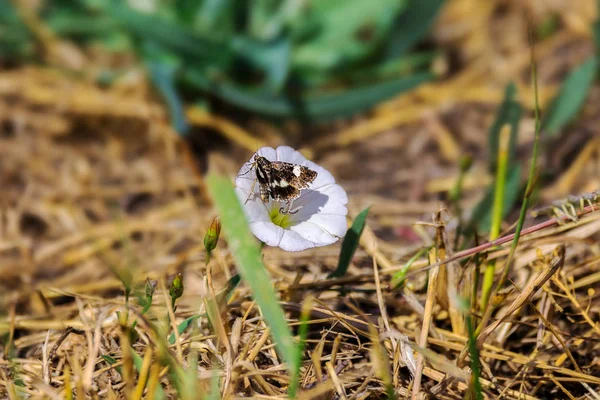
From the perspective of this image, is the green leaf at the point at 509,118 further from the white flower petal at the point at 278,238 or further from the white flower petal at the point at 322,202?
the white flower petal at the point at 278,238

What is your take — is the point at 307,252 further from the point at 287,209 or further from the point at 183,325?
the point at 183,325

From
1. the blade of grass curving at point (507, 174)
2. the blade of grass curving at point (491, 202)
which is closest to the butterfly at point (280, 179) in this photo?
the blade of grass curving at point (507, 174)

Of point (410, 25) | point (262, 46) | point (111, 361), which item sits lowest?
A: point (111, 361)

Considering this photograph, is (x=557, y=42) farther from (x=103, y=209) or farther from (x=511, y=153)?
(x=103, y=209)

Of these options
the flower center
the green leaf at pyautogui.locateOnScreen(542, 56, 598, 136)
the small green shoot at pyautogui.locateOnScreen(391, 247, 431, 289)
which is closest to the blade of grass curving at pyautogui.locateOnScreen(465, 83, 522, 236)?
the small green shoot at pyautogui.locateOnScreen(391, 247, 431, 289)

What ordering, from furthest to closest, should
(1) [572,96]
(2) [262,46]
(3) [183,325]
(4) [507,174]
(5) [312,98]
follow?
(5) [312,98] < (2) [262,46] < (1) [572,96] < (4) [507,174] < (3) [183,325]

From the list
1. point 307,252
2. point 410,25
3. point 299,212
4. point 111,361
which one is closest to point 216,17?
point 410,25

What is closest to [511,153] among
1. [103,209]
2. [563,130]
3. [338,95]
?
[563,130]
